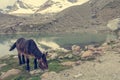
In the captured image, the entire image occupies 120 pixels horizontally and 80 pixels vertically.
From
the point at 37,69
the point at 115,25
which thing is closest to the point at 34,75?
the point at 37,69

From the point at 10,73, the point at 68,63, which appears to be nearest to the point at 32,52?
the point at 10,73

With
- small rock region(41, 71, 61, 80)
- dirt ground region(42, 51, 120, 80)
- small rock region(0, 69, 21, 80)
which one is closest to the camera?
dirt ground region(42, 51, 120, 80)

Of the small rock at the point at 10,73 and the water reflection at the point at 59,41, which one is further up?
the small rock at the point at 10,73

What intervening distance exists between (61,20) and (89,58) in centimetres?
15121

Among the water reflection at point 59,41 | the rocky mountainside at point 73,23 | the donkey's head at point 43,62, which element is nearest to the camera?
the donkey's head at point 43,62

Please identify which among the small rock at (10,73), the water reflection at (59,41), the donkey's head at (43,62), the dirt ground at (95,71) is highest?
the donkey's head at (43,62)

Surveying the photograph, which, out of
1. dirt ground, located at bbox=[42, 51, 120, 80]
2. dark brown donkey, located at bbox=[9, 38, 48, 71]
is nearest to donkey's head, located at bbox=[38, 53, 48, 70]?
dark brown donkey, located at bbox=[9, 38, 48, 71]

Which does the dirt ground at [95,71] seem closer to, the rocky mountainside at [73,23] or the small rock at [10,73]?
the small rock at [10,73]

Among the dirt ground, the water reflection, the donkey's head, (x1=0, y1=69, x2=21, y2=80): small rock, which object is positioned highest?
the donkey's head

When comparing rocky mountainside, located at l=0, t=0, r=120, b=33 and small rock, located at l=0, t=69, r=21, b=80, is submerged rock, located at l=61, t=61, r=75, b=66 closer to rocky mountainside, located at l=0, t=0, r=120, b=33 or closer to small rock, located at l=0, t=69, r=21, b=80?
small rock, located at l=0, t=69, r=21, b=80

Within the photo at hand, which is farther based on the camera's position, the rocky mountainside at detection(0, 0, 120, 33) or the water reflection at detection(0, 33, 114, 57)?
the rocky mountainside at detection(0, 0, 120, 33)

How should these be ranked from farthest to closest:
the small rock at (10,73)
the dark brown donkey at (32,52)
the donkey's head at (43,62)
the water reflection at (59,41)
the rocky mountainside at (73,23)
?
the rocky mountainside at (73,23) → the water reflection at (59,41) → the small rock at (10,73) → the dark brown donkey at (32,52) → the donkey's head at (43,62)

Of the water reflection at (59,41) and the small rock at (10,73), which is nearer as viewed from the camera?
the small rock at (10,73)

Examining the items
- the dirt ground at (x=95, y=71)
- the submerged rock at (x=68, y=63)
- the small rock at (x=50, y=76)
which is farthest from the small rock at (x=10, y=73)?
the submerged rock at (x=68, y=63)
